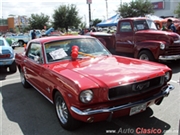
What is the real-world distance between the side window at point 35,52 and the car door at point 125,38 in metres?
4.21

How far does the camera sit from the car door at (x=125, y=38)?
26.4ft

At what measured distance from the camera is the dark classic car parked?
273cm

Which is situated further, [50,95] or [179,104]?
[179,104]

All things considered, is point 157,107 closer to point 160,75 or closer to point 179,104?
point 179,104

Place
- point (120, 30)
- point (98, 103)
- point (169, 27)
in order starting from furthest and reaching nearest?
point (169, 27)
point (120, 30)
point (98, 103)

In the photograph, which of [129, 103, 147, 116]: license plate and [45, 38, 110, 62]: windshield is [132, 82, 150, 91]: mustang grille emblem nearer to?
[129, 103, 147, 116]: license plate

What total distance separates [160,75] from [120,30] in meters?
5.53

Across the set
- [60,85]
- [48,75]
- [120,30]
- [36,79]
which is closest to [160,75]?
Result: [60,85]

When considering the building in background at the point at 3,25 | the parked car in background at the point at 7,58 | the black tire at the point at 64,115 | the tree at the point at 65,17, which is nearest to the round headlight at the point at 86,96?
the black tire at the point at 64,115

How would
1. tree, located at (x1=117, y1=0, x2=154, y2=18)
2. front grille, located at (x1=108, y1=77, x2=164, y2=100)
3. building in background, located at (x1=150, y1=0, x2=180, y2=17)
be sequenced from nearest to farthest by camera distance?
1. front grille, located at (x1=108, y1=77, x2=164, y2=100)
2. tree, located at (x1=117, y1=0, x2=154, y2=18)
3. building in background, located at (x1=150, y1=0, x2=180, y2=17)

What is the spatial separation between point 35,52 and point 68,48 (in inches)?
39.1

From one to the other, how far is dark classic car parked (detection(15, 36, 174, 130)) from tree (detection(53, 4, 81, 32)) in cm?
3326

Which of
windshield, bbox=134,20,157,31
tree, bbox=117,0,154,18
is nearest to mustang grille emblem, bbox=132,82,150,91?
windshield, bbox=134,20,157,31

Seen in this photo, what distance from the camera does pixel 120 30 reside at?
334 inches
